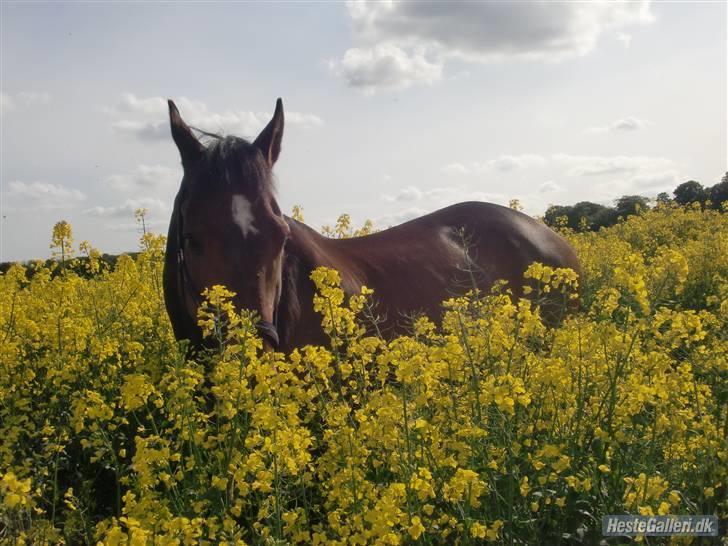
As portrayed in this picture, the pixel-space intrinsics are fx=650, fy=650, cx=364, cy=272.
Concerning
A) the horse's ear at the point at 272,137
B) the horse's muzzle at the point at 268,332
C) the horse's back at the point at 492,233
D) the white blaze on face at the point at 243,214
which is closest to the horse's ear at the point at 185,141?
the horse's ear at the point at 272,137

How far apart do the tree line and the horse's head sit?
21.8 metres

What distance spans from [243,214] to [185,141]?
823 millimetres

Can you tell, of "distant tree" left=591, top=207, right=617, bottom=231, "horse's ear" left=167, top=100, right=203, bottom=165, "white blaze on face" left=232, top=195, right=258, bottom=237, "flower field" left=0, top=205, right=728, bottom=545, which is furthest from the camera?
"distant tree" left=591, top=207, right=617, bottom=231

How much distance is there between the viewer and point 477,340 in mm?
2842

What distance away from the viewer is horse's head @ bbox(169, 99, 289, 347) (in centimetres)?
A: 335

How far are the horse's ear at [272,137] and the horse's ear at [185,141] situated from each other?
Result: 1.21 feet

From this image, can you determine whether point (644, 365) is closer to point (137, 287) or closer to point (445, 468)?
point (445, 468)

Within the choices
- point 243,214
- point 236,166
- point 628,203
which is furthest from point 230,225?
point 628,203

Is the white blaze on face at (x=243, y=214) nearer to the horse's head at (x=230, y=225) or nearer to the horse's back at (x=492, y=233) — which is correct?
the horse's head at (x=230, y=225)

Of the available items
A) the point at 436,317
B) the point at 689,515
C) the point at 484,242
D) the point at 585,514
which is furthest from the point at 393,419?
the point at 484,242

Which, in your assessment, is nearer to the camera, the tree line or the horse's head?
the horse's head

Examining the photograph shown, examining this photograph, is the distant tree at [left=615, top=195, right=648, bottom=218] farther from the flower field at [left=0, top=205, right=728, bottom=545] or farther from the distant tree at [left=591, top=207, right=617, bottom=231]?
the flower field at [left=0, top=205, right=728, bottom=545]

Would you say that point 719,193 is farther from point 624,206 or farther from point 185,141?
point 185,141

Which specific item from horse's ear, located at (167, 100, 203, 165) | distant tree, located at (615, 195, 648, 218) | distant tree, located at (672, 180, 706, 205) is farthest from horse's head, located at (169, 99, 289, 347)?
distant tree, located at (672, 180, 706, 205)
